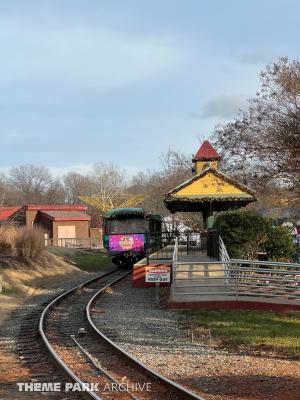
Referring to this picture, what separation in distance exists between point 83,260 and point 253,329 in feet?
92.9

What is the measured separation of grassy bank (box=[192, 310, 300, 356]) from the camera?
1048 cm

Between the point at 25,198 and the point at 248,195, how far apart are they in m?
93.5

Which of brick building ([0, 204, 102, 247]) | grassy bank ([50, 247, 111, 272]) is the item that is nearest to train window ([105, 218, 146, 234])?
grassy bank ([50, 247, 111, 272])

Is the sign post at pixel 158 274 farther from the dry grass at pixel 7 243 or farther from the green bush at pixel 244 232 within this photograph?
the dry grass at pixel 7 243

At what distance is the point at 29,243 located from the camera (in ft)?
98.0

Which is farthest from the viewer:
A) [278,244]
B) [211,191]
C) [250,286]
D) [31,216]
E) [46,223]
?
[31,216]

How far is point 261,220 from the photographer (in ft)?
64.1

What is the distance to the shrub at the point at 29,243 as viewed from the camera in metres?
29.6

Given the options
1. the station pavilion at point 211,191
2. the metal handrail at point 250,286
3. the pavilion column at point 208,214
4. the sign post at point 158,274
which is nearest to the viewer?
the metal handrail at point 250,286

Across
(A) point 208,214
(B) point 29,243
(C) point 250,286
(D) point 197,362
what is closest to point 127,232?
(B) point 29,243

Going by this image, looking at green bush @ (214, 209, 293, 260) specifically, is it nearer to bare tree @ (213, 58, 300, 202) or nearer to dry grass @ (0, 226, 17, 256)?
bare tree @ (213, 58, 300, 202)

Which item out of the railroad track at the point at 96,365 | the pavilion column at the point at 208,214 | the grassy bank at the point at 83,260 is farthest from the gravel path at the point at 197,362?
the grassy bank at the point at 83,260

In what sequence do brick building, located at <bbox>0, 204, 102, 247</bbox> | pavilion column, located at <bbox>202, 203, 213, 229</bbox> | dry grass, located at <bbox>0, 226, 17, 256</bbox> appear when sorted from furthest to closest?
brick building, located at <bbox>0, 204, 102, 247</bbox>
dry grass, located at <bbox>0, 226, 17, 256</bbox>
pavilion column, located at <bbox>202, 203, 213, 229</bbox>

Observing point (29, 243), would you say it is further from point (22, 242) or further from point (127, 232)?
point (127, 232)
